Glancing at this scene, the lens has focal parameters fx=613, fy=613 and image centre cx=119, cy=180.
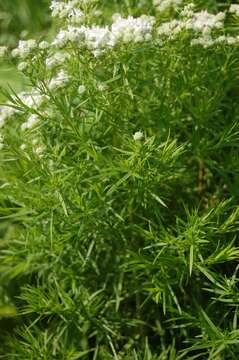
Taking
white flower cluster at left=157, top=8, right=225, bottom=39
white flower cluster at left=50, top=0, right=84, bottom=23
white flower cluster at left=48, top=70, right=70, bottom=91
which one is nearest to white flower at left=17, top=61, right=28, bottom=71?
white flower cluster at left=48, top=70, right=70, bottom=91

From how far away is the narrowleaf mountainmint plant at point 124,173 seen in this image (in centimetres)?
191

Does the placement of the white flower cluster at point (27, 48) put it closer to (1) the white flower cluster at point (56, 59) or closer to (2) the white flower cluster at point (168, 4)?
(1) the white flower cluster at point (56, 59)

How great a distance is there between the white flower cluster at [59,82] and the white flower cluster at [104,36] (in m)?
0.10

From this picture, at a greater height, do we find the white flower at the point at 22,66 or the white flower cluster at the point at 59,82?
the white flower at the point at 22,66

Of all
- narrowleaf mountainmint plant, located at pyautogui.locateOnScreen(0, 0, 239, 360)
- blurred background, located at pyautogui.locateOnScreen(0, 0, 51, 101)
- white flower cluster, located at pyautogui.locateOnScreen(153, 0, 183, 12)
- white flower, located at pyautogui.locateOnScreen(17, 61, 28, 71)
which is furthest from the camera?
blurred background, located at pyautogui.locateOnScreen(0, 0, 51, 101)

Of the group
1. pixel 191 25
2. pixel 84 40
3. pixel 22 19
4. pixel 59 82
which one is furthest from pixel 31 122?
pixel 22 19

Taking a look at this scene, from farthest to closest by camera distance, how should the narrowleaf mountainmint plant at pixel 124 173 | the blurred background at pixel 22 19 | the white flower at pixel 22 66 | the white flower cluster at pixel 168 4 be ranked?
the blurred background at pixel 22 19
the white flower cluster at pixel 168 4
the narrowleaf mountainmint plant at pixel 124 173
the white flower at pixel 22 66

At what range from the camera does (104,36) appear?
1.85 m

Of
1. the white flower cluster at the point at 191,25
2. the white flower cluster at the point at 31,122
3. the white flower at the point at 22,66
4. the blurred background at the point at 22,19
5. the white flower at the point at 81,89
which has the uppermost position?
the white flower at the point at 22,66

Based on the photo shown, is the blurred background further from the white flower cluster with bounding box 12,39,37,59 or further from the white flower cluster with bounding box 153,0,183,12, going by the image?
the white flower cluster with bounding box 12,39,37,59

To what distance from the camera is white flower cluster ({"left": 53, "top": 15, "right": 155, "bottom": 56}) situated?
1839mm

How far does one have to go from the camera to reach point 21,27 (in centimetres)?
413

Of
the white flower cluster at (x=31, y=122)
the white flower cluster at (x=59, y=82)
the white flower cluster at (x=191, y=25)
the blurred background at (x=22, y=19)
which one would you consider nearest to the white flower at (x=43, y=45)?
the white flower cluster at (x=59, y=82)

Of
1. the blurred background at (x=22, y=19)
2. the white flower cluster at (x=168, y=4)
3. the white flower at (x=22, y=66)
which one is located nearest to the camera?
the white flower at (x=22, y=66)
